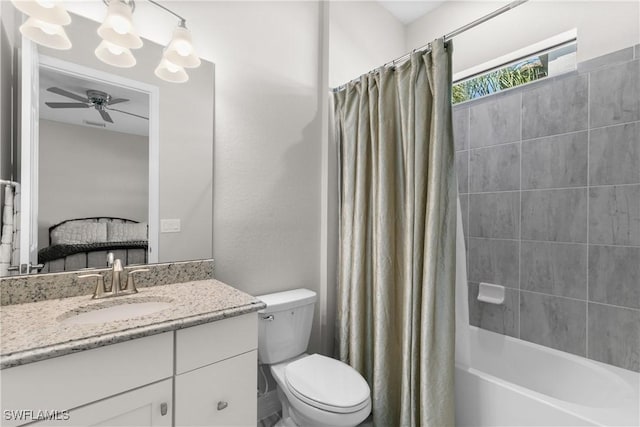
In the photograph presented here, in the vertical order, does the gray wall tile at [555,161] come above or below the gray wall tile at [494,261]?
above

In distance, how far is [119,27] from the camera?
119cm

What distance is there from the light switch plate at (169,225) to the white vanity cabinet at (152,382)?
2.13 feet

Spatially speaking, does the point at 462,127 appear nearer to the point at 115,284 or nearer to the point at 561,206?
the point at 561,206

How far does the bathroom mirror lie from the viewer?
121 cm

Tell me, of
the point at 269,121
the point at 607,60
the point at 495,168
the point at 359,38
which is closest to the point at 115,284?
the point at 269,121

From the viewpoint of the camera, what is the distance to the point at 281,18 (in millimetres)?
1918

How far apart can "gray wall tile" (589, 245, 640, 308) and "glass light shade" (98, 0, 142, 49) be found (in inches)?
102

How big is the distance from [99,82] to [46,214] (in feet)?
1.96

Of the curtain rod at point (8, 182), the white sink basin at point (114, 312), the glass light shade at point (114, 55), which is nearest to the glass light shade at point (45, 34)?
the glass light shade at point (114, 55)

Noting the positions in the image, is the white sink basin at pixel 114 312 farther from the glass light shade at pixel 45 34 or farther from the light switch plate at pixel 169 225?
the glass light shade at pixel 45 34

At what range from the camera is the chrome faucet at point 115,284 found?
3.92 ft

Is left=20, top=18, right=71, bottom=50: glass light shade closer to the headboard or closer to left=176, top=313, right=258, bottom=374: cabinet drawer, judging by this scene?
the headboard

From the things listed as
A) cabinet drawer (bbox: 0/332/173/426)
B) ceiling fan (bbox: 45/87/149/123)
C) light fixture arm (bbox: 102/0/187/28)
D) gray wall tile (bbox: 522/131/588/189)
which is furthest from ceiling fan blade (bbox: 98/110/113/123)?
gray wall tile (bbox: 522/131/588/189)

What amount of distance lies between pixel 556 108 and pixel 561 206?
2.02 ft
